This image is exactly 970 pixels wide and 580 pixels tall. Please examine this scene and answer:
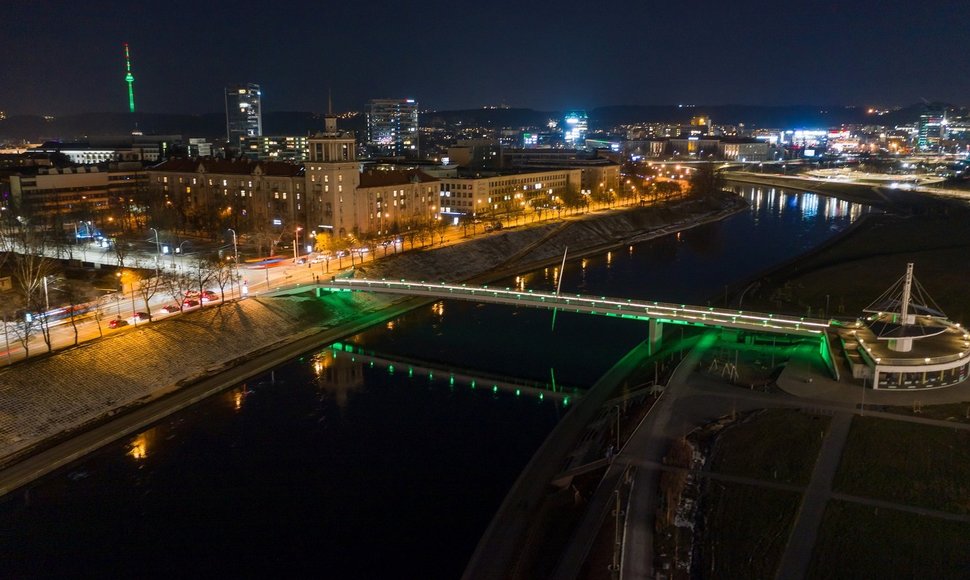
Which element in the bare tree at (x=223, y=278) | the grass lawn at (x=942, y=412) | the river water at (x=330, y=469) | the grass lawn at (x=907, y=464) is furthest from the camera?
the bare tree at (x=223, y=278)

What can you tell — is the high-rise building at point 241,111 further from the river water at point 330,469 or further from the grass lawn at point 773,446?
the grass lawn at point 773,446

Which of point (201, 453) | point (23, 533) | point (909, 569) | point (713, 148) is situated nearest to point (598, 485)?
point (909, 569)

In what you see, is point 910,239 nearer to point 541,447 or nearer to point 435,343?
point 435,343

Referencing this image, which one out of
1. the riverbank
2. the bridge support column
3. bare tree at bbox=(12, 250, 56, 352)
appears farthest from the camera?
the bridge support column

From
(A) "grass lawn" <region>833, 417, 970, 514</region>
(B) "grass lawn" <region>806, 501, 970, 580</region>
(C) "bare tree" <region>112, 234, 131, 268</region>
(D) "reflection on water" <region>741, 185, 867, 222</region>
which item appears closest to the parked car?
(C) "bare tree" <region>112, 234, 131, 268</region>

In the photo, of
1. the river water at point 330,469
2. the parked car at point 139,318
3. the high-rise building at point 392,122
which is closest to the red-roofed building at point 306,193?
the river water at point 330,469

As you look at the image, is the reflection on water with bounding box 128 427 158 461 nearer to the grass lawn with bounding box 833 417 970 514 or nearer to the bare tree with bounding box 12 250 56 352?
the bare tree with bounding box 12 250 56 352

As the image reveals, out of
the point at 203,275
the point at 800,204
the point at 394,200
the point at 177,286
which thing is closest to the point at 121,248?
the point at 203,275
